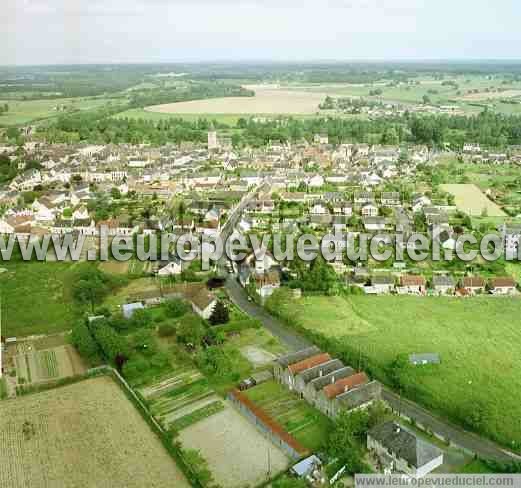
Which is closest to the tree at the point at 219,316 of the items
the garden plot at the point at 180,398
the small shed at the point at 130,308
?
the small shed at the point at 130,308

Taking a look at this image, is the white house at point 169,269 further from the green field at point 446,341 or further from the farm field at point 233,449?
the farm field at point 233,449

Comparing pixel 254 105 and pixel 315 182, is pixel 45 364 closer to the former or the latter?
pixel 315 182

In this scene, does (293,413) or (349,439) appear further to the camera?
(293,413)

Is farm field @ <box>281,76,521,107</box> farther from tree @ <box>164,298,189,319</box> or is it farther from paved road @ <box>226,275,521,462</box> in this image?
tree @ <box>164,298,189,319</box>

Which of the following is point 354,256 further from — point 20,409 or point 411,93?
point 411,93

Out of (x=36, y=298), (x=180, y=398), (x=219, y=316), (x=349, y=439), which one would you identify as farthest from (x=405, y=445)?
(x=36, y=298)
